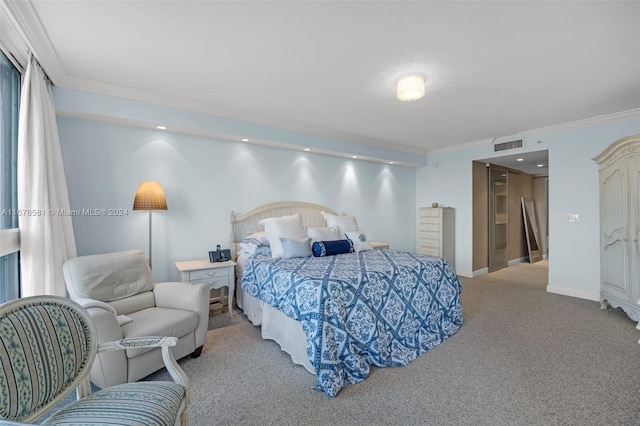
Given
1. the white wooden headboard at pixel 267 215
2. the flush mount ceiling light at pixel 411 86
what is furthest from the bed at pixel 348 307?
the flush mount ceiling light at pixel 411 86

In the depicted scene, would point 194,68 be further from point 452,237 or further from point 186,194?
point 452,237

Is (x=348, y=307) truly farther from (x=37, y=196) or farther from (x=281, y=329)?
(x=37, y=196)

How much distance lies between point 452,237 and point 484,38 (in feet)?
14.3

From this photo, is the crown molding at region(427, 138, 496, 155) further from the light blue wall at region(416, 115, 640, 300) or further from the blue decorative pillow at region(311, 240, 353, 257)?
the blue decorative pillow at region(311, 240, 353, 257)

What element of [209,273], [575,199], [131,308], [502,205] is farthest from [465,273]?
[131,308]

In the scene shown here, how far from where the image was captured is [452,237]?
5.88 m

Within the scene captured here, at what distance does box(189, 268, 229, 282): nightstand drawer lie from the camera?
3195mm

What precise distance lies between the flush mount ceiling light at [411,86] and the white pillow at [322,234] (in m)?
1.97

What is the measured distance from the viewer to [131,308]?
99.7 inches

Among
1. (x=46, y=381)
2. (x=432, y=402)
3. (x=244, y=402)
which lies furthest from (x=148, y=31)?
(x=432, y=402)

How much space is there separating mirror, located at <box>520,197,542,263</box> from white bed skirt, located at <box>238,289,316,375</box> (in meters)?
7.05

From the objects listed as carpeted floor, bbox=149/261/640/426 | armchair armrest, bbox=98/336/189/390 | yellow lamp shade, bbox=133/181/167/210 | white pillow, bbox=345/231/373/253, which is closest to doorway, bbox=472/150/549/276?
carpeted floor, bbox=149/261/640/426

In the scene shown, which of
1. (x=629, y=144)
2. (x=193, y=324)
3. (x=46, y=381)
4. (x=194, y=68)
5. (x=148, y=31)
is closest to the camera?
(x=46, y=381)

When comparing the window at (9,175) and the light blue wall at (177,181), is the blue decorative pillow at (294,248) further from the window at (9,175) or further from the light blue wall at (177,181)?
the window at (9,175)
